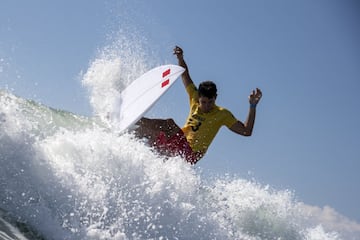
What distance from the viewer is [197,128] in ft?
25.8

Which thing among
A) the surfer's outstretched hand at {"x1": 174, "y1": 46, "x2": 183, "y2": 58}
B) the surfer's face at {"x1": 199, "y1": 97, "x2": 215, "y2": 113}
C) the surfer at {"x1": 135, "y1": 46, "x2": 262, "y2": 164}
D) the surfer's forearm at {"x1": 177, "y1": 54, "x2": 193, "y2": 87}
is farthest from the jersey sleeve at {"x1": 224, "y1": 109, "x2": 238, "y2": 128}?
the surfer's outstretched hand at {"x1": 174, "y1": 46, "x2": 183, "y2": 58}

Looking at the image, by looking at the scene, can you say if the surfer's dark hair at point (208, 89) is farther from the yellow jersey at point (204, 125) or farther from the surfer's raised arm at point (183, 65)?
the surfer's raised arm at point (183, 65)

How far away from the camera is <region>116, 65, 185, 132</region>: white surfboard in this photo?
793 centimetres

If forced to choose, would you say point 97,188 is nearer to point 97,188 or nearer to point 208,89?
point 97,188

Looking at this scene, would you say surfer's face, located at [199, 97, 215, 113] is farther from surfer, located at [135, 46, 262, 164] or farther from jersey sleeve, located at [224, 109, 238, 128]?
jersey sleeve, located at [224, 109, 238, 128]

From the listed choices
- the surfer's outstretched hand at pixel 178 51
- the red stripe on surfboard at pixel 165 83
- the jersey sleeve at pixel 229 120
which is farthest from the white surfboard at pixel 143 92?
the jersey sleeve at pixel 229 120

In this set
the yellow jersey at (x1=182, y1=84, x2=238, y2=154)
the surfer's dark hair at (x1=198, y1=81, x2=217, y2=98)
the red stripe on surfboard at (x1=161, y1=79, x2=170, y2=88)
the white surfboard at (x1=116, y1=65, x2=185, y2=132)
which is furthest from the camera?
the red stripe on surfboard at (x1=161, y1=79, x2=170, y2=88)

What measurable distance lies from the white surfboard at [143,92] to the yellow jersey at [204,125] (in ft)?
2.10

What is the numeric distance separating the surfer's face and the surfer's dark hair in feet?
0.17

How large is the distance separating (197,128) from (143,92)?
1.20m

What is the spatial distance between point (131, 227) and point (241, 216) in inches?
262

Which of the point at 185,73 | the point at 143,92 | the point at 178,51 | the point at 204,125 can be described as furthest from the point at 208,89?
the point at 143,92

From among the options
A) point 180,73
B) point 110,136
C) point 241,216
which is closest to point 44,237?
point 110,136

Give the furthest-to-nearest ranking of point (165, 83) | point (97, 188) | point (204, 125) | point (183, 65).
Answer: point (183, 65) < point (165, 83) < point (204, 125) < point (97, 188)
